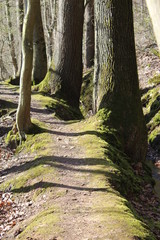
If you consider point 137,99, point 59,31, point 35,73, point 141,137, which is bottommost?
point 141,137

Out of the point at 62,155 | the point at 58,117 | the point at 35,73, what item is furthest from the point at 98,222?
the point at 35,73

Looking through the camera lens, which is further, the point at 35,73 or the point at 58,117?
the point at 35,73

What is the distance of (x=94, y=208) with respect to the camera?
15.4 feet

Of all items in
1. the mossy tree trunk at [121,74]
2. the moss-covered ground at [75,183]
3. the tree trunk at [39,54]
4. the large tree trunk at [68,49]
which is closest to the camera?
the moss-covered ground at [75,183]

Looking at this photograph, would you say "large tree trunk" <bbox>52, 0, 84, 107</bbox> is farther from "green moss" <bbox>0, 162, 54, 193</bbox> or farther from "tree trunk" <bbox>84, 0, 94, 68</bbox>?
"green moss" <bbox>0, 162, 54, 193</bbox>

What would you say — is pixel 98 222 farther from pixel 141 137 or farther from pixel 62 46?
pixel 62 46

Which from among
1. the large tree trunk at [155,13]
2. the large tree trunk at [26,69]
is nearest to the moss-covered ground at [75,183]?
the large tree trunk at [26,69]

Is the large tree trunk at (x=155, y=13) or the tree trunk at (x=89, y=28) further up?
the tree trunk at (x=89, y=28)

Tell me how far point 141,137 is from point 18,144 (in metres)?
3.07

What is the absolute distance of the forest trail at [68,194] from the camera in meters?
4.08

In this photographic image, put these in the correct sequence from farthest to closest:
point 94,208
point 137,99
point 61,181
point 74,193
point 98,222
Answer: point 137,99, point 61,181, point 74,193, point 94,208, point 98,222

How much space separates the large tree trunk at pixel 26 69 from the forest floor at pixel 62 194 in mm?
572

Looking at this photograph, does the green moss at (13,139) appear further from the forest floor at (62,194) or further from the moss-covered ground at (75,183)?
the moss-covered ground at (75,183)

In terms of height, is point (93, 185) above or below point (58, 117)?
below
